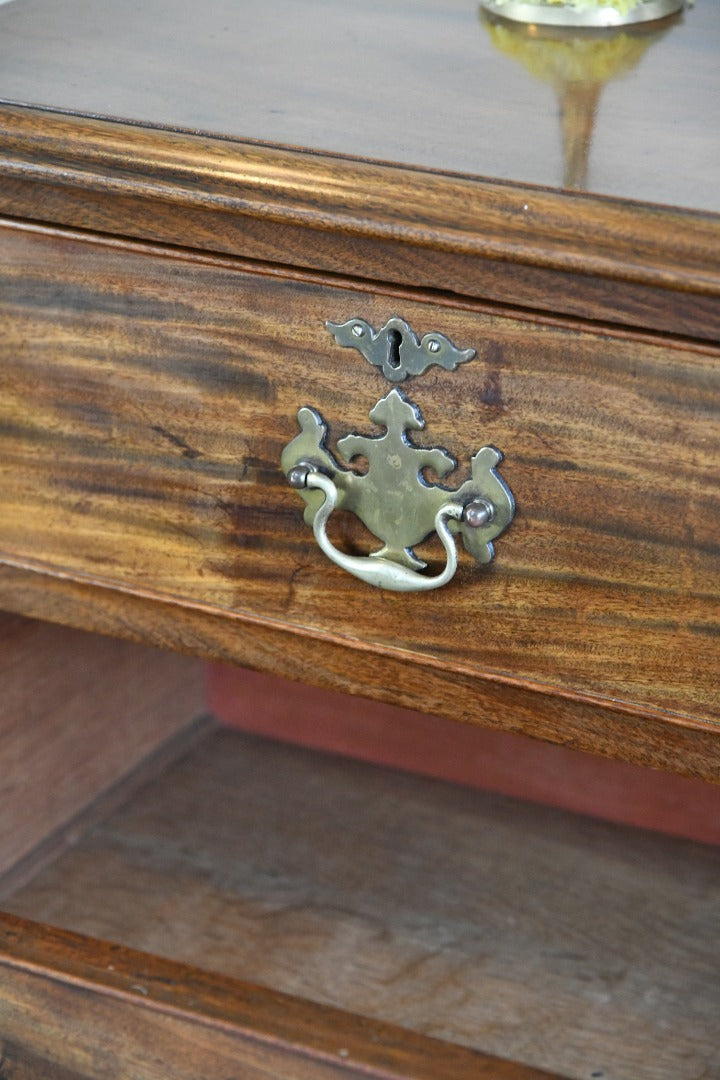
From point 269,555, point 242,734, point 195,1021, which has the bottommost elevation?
point 242,734

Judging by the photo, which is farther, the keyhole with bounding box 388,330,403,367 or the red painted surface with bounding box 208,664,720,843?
the red painted surface with bounding box 208,664,720,843

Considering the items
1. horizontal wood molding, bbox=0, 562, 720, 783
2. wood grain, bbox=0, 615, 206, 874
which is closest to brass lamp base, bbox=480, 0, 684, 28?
horizontal wood molding, bbox=0, 562, 720, 783

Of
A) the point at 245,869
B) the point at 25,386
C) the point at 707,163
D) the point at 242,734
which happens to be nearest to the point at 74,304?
the point at 25,386

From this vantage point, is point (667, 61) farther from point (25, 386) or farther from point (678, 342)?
point (25, 386)

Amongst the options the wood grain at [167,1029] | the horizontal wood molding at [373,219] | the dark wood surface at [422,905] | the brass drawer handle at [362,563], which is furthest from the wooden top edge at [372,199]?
the dark wood surface at [422,905]

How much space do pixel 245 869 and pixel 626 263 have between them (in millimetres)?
594

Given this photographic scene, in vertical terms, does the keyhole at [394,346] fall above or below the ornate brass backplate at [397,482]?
above

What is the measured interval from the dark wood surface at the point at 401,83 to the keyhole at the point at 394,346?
66 mm

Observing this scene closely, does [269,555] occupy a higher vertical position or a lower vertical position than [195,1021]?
higher

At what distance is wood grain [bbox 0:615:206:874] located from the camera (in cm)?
88

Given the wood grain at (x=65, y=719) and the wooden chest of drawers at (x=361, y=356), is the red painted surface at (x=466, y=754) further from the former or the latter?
the wooden chest of drawers at (x=361, y=356)

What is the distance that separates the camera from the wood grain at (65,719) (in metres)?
0.88

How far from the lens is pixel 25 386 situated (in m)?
0.62

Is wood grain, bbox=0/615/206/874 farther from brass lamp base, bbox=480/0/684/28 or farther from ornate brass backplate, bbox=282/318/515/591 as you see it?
brass lamp base, bbox=480/0/684/28
